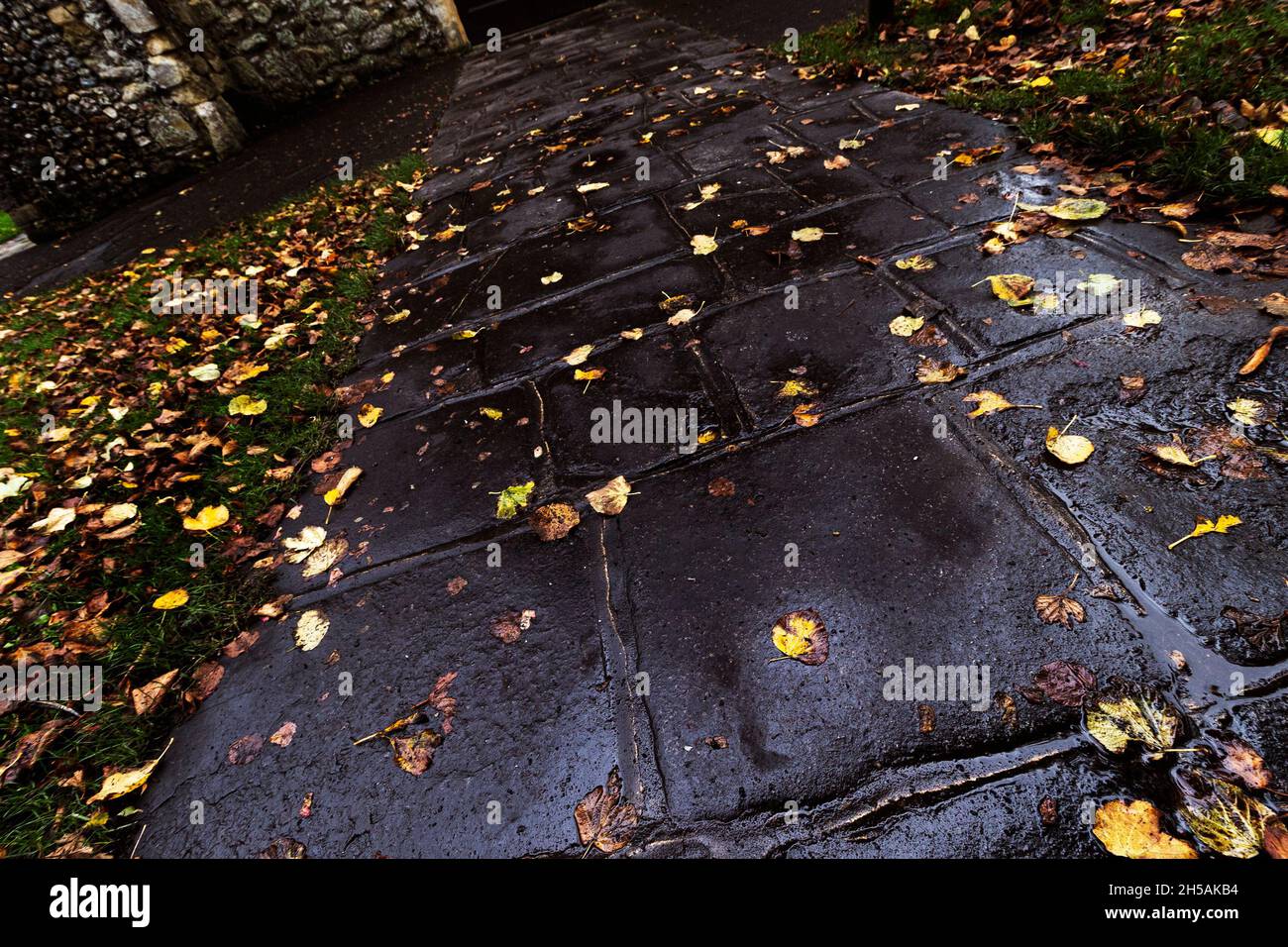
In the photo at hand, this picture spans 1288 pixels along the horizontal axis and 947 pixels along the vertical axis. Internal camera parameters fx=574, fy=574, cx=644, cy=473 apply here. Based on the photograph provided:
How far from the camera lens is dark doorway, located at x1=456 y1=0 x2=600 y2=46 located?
859 cm

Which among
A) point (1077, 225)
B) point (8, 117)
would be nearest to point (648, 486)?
point (1077, 225)

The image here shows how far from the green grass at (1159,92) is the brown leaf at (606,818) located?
102 inches

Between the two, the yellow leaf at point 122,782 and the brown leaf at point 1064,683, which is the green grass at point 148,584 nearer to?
the yellow leaf at point 122,782

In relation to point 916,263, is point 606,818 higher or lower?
lower

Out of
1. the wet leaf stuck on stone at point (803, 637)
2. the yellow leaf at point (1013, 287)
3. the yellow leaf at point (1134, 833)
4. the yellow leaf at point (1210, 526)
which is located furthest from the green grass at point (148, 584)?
the yellow leaf at point (1013, 287)

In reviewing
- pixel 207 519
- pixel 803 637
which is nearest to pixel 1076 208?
pixel 803 637

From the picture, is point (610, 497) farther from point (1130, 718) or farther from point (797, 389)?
point (1130, 718)

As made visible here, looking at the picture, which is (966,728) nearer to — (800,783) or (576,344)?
(800,783)

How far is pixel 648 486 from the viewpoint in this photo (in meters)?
1.65

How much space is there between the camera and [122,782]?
134 cm

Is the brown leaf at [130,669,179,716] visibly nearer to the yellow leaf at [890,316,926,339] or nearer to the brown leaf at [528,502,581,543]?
the brown leaf at [528,502,581,543]

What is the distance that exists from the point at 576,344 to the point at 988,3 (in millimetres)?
3993

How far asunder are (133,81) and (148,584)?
705 centimetres

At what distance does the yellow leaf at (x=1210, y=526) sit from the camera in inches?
46.0
